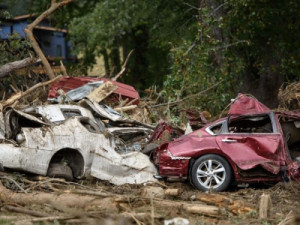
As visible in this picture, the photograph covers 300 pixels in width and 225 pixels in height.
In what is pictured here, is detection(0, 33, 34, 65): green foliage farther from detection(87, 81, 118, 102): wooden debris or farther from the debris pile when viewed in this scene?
the debris pile

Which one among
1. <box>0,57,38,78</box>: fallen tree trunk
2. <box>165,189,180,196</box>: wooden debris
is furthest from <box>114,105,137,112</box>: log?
<box>165,189,180,196</box>: wooden debris

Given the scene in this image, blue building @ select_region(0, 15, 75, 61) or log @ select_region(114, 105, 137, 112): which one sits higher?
blue building @ select_region(0, 15, 75, 61)

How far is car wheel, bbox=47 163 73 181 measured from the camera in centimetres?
1330

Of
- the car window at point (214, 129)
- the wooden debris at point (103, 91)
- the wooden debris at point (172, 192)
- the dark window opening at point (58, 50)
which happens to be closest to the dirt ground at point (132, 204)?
the wooden debris at point (172, 192)

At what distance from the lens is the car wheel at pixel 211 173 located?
12.7 metres

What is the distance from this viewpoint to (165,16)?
31.1 metres

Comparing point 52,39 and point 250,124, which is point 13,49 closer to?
point 250,124

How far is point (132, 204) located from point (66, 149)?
11.1 feet

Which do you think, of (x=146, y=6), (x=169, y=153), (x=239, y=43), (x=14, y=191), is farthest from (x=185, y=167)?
(x=146, y=6)

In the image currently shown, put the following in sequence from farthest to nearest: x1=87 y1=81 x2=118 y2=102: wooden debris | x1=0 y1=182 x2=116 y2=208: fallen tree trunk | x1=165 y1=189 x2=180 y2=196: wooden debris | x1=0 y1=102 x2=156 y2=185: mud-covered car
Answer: x1=87 y1=81 x2=118 y2=102: wooden debris
x1=0 y1=102 x2=156 y2=185: mud-covered car
x1=165 y1=189 x2=180 y2=196: wooden debris
x1=0 y1=182 x2=116 y2=208: fallen tree trunk

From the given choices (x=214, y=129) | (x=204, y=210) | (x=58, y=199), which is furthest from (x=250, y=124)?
(x=58, y=199)

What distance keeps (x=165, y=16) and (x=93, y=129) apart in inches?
695

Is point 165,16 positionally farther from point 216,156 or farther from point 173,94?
point 216,156

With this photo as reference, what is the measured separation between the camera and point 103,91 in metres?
18.4
